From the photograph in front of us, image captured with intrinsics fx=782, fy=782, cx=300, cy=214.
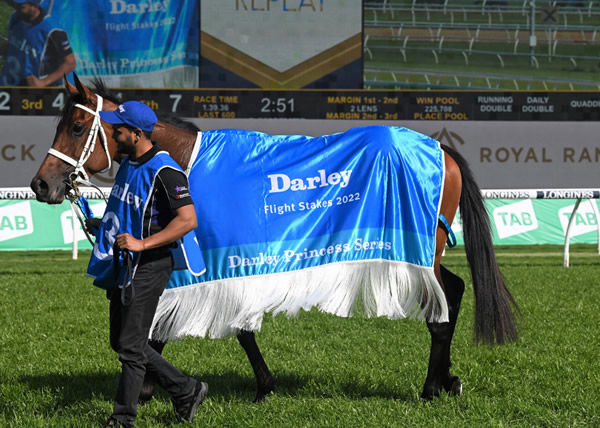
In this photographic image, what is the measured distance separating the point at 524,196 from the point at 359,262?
21.4 feet

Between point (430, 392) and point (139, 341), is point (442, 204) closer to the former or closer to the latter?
point (430, 392)

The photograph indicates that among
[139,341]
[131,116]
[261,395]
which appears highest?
[131,116]

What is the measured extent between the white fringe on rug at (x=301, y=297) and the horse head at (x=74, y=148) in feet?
2.27

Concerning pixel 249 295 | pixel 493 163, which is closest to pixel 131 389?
pixel 249 295

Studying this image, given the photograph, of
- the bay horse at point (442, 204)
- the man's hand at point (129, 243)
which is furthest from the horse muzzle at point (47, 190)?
the man's hand at point (129, 243)

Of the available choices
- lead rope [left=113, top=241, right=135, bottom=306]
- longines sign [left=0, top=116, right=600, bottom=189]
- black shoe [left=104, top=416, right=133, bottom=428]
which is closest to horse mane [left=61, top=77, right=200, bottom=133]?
lead rope [left=113, top=241, right=135, bottom=306]

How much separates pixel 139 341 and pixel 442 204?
173 cm

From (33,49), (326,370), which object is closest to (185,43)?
(33,49)

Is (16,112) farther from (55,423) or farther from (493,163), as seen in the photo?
(55,423)

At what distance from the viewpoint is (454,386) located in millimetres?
4035

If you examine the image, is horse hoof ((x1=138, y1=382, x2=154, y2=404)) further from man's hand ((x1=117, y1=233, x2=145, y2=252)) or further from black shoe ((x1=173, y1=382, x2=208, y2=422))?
man's hand ((x1=117, y1=233, x2=145, y2=252))

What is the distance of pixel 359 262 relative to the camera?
3875 millimetres

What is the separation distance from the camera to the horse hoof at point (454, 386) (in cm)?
403

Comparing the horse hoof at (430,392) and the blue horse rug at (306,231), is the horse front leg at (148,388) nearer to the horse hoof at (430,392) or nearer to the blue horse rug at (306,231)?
A: the blue horse rug at (306,231)
